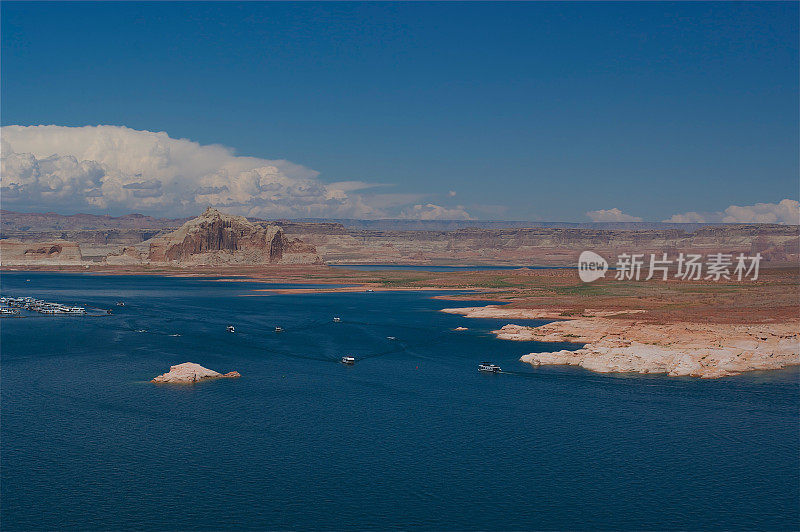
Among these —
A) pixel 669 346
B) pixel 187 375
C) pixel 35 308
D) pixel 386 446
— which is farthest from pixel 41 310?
pixel 669 346

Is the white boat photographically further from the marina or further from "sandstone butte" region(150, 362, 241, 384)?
the marina

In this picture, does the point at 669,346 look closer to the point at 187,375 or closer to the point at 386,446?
the point at 386,446

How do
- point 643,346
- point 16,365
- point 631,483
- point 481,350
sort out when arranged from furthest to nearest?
point 481,350
point 643,346
point 16,365
point 631,483

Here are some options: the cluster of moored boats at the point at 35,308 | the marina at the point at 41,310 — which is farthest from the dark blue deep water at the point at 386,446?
the cluster of moored boats at the point at 35,308

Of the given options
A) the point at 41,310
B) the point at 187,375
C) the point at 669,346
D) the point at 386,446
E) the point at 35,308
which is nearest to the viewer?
the point at 386,446

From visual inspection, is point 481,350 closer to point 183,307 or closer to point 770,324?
point 770,324

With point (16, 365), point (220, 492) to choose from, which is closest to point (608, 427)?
point (220, 492)
